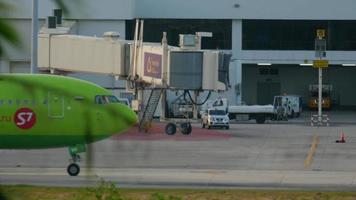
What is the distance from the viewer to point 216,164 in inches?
1214

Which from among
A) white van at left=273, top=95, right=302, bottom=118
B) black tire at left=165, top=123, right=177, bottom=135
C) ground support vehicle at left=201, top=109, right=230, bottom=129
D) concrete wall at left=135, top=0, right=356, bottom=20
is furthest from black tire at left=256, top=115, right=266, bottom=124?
black tire at left=165, top=123, right=177, bottom=135

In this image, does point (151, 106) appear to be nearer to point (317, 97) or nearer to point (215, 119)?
point (215, 119)

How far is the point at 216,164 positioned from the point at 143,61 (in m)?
16.1

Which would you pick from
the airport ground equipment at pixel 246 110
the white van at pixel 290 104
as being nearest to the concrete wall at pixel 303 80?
the white van at pixel 290 104

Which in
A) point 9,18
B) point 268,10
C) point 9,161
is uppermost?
point 268,10

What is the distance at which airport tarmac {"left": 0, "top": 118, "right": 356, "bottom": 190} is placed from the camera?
24.3 meters

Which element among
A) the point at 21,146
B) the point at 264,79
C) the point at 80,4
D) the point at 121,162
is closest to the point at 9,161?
the point at 121,162

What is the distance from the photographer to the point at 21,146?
24.5 m

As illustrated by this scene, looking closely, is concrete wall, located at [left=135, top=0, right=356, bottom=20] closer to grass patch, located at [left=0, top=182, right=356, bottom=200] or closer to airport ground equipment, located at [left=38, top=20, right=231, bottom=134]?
airport ground equipment, located at [left=38, top=20, right=231, bottom=134]

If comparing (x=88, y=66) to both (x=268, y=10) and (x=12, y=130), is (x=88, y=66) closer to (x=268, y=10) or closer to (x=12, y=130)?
(x=12, y=130)

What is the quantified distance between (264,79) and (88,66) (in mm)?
47666

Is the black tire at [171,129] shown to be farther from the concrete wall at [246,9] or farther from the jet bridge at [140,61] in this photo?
the concrete wall at [246,9]

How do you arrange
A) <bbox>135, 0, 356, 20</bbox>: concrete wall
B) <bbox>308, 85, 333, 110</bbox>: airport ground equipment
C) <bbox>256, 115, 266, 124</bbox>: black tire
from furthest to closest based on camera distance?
<bbox>308, 85, 333, 110</bbox>: airport ground equipment < <bbox>135, 0, 356, 20</bbox>: concrete wall < <bbox>256, 115, 266, 124</bbox>: black tire

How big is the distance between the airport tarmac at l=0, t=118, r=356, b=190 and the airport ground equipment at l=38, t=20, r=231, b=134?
284 centimetres
